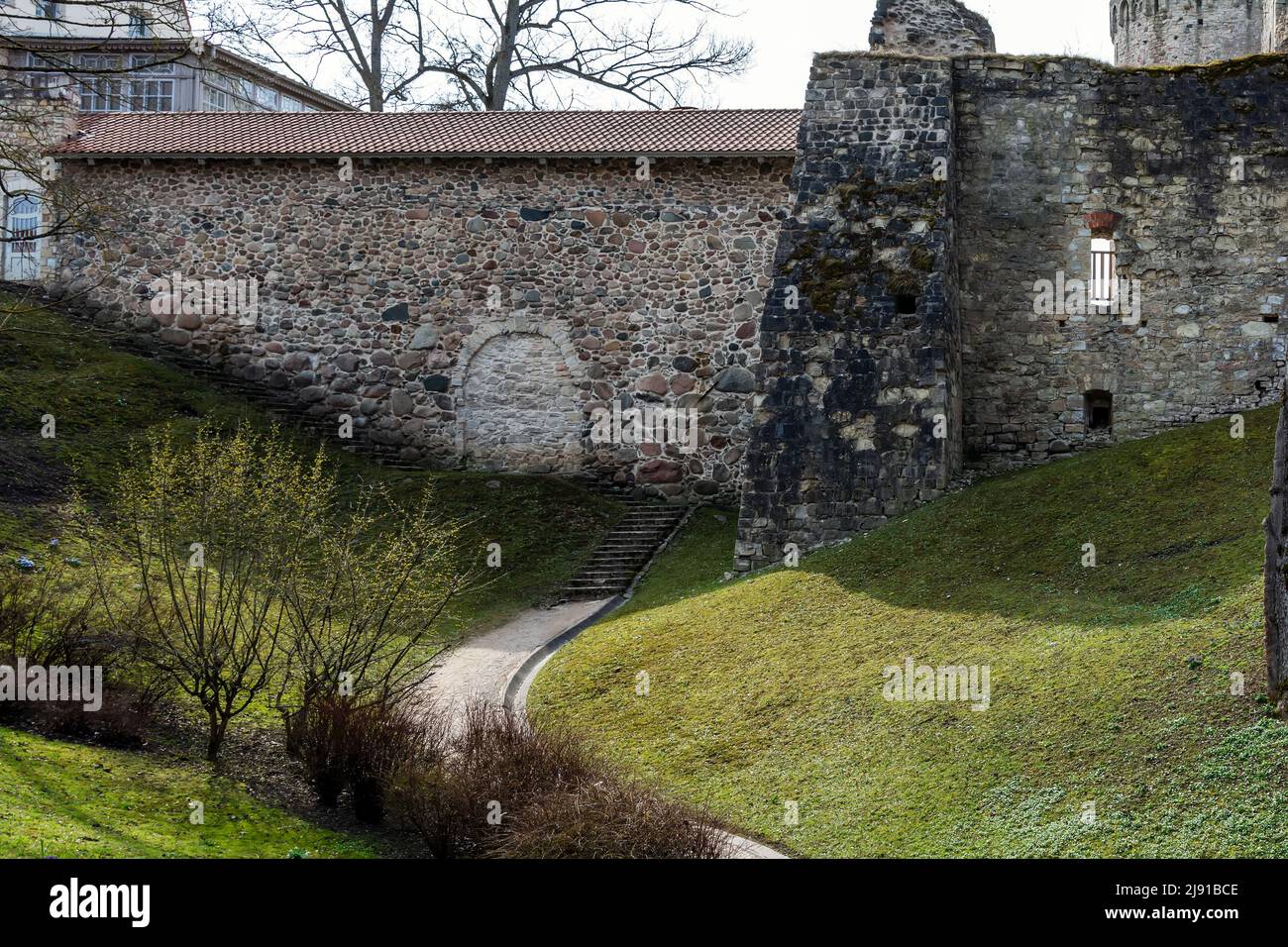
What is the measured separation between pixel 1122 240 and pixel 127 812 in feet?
42.5

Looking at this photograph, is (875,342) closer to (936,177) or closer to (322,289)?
(936,177)

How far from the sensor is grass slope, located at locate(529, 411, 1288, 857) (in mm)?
9141

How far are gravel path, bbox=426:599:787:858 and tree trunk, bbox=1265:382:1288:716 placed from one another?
6.10m

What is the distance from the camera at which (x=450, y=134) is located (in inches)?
844

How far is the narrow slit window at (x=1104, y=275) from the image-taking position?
56.4ft

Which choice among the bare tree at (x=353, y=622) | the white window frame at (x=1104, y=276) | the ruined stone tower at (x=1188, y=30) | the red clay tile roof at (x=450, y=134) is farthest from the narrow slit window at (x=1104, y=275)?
the ruined stone tower at (x=1188, y=30)

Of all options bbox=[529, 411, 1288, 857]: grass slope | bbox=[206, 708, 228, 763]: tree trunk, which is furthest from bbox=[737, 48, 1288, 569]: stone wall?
bbox=[206, 708, 228, 763]: tree trunk

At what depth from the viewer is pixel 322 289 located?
846 inches

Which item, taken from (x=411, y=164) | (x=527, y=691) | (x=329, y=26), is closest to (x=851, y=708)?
(x=527, y=691)

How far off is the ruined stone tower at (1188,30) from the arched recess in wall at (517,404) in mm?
15592

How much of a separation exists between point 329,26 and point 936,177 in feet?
55.4

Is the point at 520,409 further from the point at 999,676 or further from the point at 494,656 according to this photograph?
the point at 999,676

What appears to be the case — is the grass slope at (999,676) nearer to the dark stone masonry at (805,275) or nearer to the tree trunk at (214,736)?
the dark stone masonry at (805,275)

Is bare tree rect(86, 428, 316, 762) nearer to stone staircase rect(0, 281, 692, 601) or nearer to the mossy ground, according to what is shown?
the mossy ground
